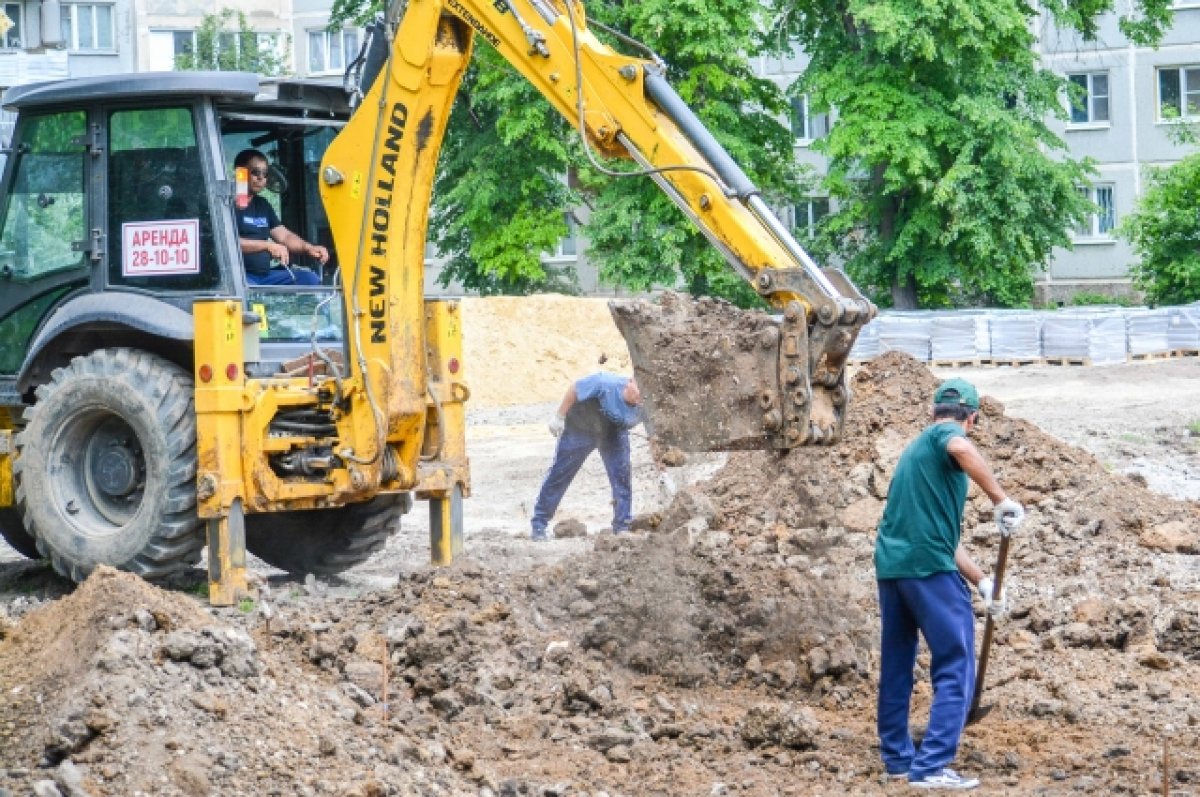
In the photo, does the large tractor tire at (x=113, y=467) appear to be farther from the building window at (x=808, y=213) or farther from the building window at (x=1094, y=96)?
the building window at (x=1094, y=96)

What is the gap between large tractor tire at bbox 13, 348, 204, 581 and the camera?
33.2 ft

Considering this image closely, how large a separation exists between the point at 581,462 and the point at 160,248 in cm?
404

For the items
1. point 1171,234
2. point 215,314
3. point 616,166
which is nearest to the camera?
point 215,314

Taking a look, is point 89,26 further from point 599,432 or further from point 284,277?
A: point 284,277

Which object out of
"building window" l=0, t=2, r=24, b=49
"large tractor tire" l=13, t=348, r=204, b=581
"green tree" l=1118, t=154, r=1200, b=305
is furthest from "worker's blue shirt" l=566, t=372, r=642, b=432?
"building window" l=0, t=2, r=24, b=49

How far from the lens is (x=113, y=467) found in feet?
34.8

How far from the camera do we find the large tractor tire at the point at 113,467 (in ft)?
33.2

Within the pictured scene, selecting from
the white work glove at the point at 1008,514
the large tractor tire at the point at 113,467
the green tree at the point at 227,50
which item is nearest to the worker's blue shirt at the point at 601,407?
the large tractor tire at the point at 113,467

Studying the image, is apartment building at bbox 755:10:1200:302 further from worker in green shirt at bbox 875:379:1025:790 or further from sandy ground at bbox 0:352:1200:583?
worker in green shirt at bbox 875:379:1025:790

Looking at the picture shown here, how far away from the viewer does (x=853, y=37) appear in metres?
35.2

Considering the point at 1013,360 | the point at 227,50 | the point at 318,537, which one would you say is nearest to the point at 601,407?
the point at 318,537

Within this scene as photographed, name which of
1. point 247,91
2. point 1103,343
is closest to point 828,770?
point 247,91

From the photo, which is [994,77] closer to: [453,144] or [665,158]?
[453,144]

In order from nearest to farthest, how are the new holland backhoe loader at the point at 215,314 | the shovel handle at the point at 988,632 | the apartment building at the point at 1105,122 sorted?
1. the shovel handle at the point at 988,632
2. the new holland backhoe loader at the point at 215,314
3. the apartment building at the point at 1105,122
